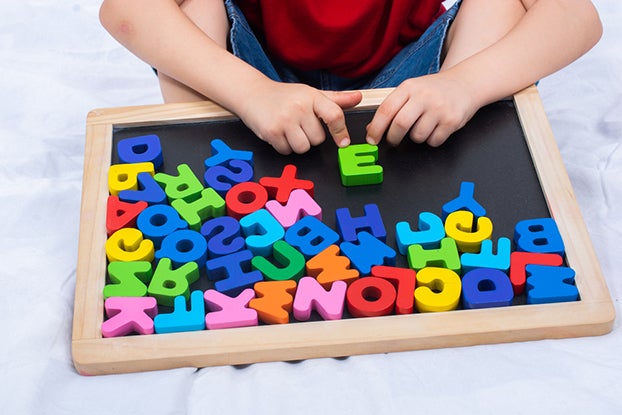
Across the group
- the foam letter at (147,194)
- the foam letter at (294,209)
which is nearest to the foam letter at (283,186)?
the foam letter at (294,209)

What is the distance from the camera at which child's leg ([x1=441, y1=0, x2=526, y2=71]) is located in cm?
110

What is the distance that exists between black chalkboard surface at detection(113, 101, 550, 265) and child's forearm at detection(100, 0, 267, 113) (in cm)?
5

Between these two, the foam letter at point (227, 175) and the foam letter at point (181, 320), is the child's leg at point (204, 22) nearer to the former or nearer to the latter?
the foam letter at point (227, 175)

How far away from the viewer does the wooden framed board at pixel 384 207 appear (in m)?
0.80

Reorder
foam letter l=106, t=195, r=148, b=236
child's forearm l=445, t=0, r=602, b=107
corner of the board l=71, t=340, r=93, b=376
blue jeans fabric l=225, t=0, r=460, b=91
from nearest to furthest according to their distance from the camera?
corner of the board l=71, t=340, r=93, b=376 → foam letter l=106, t=195, r=148, b=236 → child's forearm l=445, t=0, r=602, b=107 → blue jeans fabric l=225, t=0, r=460, b=91

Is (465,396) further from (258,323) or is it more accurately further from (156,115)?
(156,115)

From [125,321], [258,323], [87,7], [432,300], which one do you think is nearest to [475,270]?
[432,300]

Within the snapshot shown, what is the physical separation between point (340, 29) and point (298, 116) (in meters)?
0.23

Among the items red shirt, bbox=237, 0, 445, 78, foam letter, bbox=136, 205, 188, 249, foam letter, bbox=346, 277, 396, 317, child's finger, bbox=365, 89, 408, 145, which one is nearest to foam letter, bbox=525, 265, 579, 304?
foam letter, bbox=346, 277, 396, 317

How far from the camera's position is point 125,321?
806 mm

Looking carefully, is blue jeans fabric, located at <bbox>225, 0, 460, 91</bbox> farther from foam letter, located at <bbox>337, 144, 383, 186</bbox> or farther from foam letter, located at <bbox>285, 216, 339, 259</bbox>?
foam letter, located at <bbox>285, 216, 339, 259</bbox>

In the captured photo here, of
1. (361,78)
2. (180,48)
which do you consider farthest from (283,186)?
(361,78)

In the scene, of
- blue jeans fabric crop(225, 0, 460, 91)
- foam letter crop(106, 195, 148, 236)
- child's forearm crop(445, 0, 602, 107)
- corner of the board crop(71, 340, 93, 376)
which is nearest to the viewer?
corner of the board crop(71, 340, 93, 376)

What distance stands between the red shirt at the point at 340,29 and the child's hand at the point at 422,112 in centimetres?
20
